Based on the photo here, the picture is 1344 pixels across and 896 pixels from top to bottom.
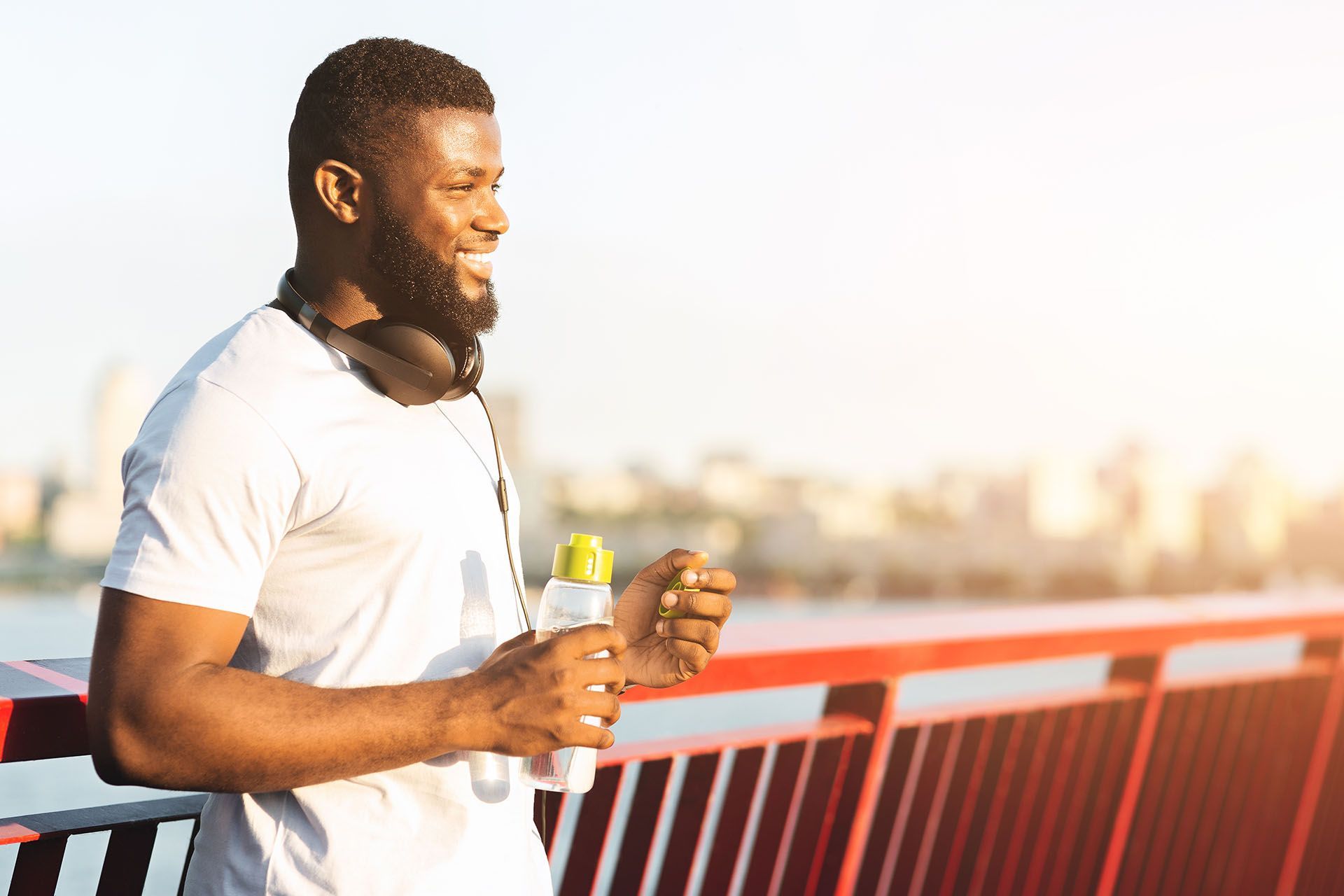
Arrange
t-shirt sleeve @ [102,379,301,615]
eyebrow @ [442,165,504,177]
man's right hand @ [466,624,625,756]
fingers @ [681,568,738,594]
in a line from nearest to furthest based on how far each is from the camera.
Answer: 1. t-shirt sleeve @ [102,379,301,615]
2. man's right hand @ [466,624,625,756]
3. eyebrow @ [442,165,504,177]
4. fingers @ [681,568,738,594]

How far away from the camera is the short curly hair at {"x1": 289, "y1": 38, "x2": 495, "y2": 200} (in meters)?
1.72

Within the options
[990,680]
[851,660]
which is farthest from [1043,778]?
[990,680]

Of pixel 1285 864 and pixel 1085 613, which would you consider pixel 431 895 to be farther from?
pixel 1285 864

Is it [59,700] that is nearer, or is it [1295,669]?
[59,700]

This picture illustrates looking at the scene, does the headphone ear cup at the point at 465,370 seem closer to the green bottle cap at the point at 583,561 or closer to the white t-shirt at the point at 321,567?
the white t-shirt at the point at 321,567

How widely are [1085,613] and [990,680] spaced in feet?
244

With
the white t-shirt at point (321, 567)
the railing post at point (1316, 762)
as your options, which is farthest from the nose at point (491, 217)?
the railing post at point (1316, 762)

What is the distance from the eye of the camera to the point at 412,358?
1.65m

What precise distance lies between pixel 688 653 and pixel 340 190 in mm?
771

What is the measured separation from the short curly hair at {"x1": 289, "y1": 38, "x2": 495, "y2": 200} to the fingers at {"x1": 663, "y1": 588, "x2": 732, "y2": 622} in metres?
0.68

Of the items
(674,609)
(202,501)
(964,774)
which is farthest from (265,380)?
(964,774)

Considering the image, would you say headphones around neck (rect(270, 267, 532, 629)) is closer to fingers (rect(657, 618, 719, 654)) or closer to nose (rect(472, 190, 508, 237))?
nose (rect(472, 190, 508, 237))

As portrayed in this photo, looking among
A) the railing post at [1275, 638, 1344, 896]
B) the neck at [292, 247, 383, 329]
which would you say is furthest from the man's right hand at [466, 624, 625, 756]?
the railing post at [1275, 638, 1344, 896]

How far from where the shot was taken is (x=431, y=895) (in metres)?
1.55
